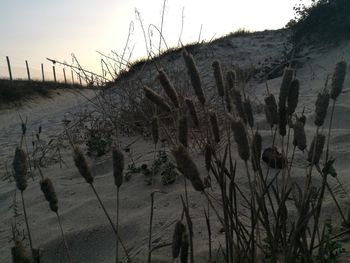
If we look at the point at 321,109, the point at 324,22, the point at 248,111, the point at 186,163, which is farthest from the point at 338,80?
the point at 324,22

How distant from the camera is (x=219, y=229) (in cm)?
167

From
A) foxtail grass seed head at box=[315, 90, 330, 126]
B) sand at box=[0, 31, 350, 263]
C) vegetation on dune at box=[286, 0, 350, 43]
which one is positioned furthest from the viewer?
vegetation on dune at box=[286, 0, 350, 43]

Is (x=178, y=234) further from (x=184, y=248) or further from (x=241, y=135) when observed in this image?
(x=241, y=135)

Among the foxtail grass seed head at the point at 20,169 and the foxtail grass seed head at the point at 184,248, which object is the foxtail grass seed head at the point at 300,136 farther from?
the foxtail grass seed head at the point at 20,169

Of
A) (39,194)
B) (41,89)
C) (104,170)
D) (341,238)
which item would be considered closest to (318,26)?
(104,170)

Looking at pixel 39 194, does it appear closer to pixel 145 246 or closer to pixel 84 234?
pixel 84 234

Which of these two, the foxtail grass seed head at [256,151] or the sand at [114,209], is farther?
the sand at [114,209]

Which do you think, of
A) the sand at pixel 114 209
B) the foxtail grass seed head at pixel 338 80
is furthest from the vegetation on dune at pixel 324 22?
the foxtail grass seed head at pixel 338 80

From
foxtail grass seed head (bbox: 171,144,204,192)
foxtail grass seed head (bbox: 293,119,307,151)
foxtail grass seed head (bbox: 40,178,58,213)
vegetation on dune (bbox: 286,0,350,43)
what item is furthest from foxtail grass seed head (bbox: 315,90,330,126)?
vegetation on dune (bbox: 286,0,350,43)

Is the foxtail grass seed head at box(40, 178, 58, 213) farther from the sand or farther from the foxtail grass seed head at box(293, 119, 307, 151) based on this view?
the foxtail grass seed head at box(293, 119, 307, 151)

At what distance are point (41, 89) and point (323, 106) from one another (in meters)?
18.0

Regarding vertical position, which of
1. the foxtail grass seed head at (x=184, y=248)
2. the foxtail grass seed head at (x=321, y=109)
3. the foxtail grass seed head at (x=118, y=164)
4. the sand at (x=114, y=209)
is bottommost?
the sand at (x=114, y=209)

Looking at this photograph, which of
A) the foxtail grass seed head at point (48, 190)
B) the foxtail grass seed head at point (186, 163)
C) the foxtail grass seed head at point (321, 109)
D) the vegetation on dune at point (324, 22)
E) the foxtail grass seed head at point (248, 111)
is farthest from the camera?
the vegetation on dune at point (324, 22)

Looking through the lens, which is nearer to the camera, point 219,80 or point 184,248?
point 184,248
